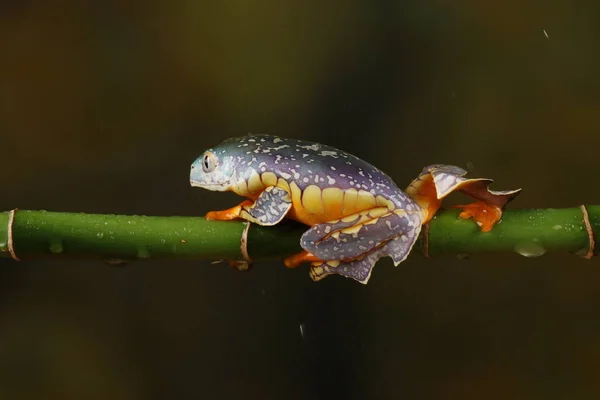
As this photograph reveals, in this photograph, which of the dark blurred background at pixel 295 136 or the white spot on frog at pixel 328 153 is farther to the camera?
the dark blurred background at pixel 295 136

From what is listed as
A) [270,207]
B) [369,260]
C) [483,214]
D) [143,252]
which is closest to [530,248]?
[483,214]

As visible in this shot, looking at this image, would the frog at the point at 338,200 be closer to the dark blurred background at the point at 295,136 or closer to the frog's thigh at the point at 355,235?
the frog's thigh at the point at 355,235

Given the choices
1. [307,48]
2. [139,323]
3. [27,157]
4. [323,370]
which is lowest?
[323,370]

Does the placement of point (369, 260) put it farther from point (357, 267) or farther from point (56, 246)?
point (56, 246)

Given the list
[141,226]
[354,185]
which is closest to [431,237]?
[354,185]

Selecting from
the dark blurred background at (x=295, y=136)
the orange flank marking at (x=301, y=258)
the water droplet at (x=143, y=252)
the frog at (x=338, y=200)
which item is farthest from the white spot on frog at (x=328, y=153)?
the dark blurred background at (x=295, y=136)

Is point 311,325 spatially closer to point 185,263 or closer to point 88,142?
point 185,263
